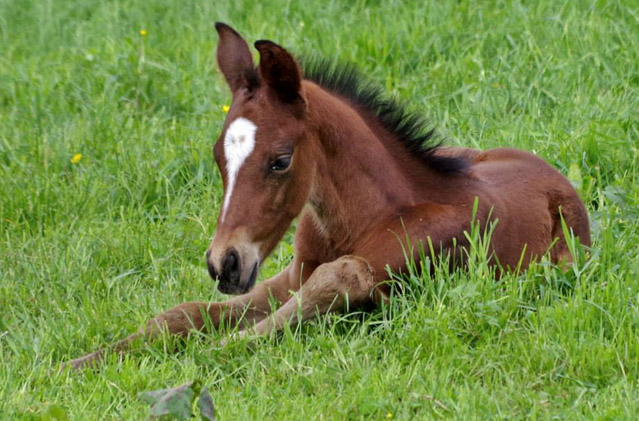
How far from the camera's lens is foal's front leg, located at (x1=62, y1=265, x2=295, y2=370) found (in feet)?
16.1

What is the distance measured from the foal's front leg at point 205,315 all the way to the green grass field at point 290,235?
0.10 m

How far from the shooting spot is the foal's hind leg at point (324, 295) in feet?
15.9

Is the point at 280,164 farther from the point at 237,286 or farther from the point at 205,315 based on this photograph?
the point at 205,315

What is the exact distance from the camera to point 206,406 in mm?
4082

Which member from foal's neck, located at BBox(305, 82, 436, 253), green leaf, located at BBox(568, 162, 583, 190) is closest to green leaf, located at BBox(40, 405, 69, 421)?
foal's neck, located at BBox(305, 82, 436, 253)

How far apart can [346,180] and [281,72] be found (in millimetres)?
584

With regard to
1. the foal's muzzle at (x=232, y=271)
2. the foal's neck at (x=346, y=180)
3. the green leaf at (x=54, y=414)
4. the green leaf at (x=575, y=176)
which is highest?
the foal's neck at (x=346, y=180)

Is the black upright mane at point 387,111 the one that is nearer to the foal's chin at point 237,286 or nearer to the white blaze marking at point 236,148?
the white blaze marking at point 236,148

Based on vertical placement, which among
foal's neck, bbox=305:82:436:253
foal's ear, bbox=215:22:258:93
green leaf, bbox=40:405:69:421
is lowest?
green leaf, bbox=40:405:69:421

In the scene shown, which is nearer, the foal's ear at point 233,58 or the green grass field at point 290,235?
the green grass field at point 290,235

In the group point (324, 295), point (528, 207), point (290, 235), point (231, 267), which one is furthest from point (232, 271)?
point (290, 235)

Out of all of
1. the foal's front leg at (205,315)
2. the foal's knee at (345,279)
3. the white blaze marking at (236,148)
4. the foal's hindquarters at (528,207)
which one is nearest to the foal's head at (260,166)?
the white blaze marking at (236,148)

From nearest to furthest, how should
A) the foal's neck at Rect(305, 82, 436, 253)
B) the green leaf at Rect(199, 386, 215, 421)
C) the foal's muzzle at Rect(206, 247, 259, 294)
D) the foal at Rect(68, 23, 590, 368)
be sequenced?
the green leaf at Rect(199, 386, 215, 421) → the foal's muzzle at Rect(206, 247, 259, 294) → the foal at Rect(68, 23, 590, 368) → the foal's neck at Rect(305, 82, 436, 253)

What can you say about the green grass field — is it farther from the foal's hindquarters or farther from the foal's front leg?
the foal's hindquarters
